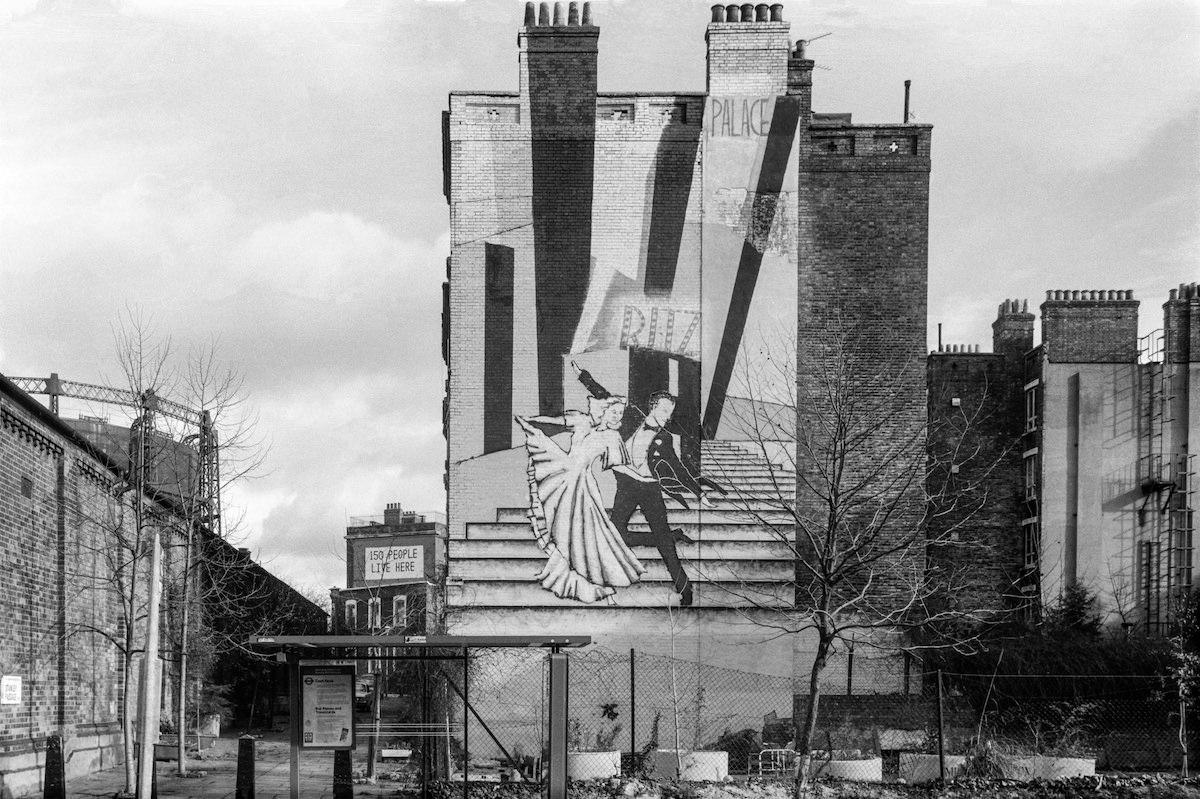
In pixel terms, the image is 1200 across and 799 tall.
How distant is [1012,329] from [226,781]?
23365 mm

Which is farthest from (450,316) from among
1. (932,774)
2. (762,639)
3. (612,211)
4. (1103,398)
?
(1103,398)

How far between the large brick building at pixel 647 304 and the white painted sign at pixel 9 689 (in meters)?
9.71

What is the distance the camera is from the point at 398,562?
64438 mm

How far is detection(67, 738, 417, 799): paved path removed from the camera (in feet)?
64.5

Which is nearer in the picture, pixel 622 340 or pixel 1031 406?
pixel 622 340

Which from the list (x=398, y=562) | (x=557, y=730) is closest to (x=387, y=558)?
(x=398, y=562)

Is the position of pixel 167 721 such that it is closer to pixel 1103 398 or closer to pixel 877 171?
pixel 877 171

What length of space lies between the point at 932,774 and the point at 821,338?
38.0 feet

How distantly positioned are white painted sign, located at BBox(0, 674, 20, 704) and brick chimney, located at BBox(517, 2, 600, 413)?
13132 millimetres

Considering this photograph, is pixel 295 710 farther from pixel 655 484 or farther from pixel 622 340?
pixel 622 340

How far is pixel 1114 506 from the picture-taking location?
104ft

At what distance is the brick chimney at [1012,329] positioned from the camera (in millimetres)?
33281

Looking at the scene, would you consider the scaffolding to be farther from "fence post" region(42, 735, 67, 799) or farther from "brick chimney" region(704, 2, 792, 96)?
"fence post" region(42, 735, 67, 799)

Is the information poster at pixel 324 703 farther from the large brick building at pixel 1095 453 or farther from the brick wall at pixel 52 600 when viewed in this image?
the large brick building at pixel 1095 453
